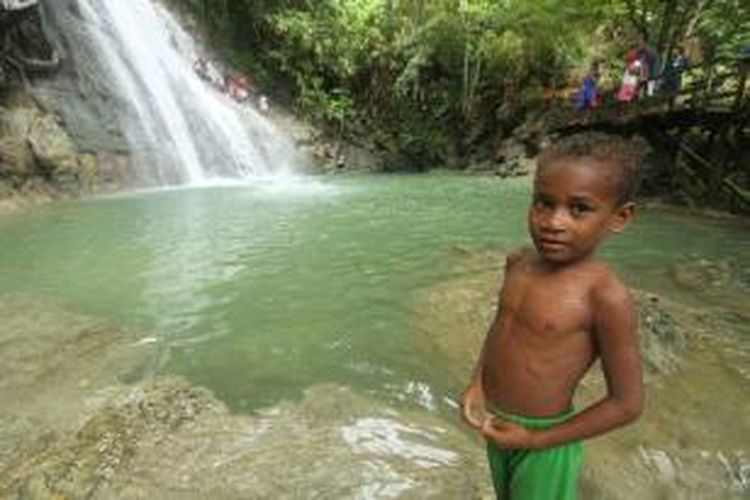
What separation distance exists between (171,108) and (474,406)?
648 inches

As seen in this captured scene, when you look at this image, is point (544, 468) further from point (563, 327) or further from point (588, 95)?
point (588, 95)

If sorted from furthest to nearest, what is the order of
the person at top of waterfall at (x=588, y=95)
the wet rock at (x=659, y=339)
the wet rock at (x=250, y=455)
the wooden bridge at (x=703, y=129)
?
the person at top of waterfall at (x=588, y=95) < the wooden bridge at (x=703, y=129) < the wet rock at (x=659, y=339) < the wet rock at (x=250, y=455)

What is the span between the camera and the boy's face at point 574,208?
2.09 metres

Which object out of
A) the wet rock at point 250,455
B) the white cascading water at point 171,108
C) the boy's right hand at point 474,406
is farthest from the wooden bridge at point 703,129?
the boy's right hand at point 474,406

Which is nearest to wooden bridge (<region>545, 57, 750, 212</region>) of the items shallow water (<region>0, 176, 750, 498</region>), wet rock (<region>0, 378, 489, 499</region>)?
shallow water (<region>0, 176, 750, 498</region>)

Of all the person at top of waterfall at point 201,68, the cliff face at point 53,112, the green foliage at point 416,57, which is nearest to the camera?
the cliff face at point 53,112

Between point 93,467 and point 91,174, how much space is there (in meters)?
12.4

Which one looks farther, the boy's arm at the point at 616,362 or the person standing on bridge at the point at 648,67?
the person standing on bridge at the point at 648,67

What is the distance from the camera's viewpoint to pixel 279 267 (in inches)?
319

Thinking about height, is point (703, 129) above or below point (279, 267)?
above

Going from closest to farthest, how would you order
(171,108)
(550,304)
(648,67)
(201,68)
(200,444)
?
(550,304), (200,444), (648,67), (171,108), (201,68)

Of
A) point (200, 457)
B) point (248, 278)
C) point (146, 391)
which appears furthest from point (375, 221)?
point (200, 457)

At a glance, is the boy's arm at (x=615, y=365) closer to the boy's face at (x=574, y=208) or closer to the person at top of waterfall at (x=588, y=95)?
the boy's face at (x=574, y=208)

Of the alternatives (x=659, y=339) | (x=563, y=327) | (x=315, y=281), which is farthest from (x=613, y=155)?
(x=315, y=281)
